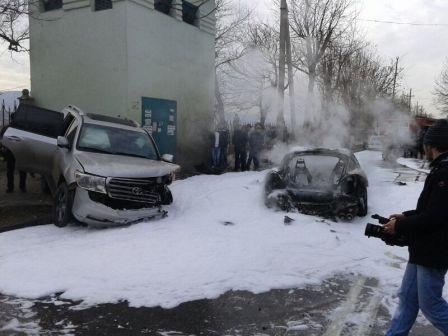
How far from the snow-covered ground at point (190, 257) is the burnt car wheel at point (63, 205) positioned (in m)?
0.16

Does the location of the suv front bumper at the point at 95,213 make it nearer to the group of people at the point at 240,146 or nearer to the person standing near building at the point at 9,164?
the person standing near building at the point at 9,164

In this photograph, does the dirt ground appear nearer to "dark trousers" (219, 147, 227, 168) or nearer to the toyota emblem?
the toyota emblem

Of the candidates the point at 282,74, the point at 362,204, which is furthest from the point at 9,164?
the point at 282,74

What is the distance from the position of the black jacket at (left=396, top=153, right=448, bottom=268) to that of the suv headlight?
204 inches

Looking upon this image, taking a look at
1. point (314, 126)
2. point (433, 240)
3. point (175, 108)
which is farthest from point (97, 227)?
point (314, 126)

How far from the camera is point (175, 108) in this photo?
15.2m

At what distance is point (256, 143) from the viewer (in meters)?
15.6

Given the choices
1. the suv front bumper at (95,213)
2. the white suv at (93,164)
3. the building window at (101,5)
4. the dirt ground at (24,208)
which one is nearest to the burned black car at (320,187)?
the white suv at (93,164)

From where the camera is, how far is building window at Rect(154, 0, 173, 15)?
14.7 meters

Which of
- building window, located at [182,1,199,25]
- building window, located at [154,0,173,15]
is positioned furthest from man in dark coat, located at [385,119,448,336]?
building window, located at [182,1,199,25]

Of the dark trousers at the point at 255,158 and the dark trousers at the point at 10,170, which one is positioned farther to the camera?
the dark trousers at the point at 255,158

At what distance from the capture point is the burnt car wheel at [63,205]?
25.2 ft

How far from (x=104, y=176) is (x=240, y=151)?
8.77 m

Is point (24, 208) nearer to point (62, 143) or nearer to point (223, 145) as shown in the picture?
point (62, 143)
